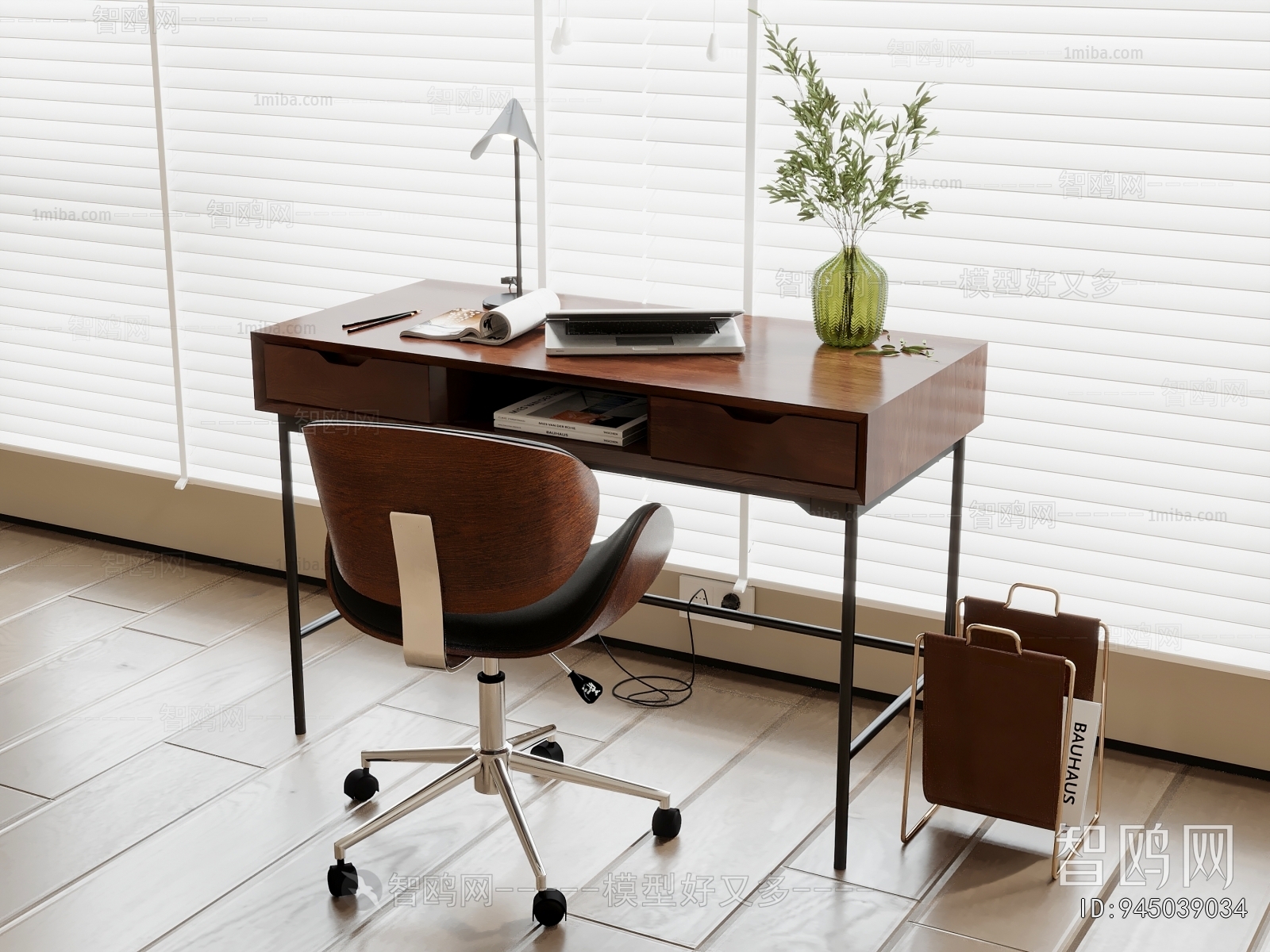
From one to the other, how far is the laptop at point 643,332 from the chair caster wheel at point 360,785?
0.83m

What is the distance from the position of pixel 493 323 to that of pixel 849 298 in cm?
63

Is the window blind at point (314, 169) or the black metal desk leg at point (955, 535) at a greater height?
the window blind at point (314, 169)

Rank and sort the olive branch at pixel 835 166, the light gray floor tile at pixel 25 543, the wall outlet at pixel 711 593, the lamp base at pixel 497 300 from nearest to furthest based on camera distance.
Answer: the olive branch at pixel 835 166 → the lamp base at pixel 497 300 → the wall outlet at pixel 711 593 → the light gray floor tile at pixel 25 543

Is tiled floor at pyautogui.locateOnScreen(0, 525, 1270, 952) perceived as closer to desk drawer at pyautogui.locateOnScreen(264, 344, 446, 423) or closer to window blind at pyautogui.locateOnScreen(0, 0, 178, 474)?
desk drawer at pyautogui.locateOnScreen(264, 344, 446, 423)

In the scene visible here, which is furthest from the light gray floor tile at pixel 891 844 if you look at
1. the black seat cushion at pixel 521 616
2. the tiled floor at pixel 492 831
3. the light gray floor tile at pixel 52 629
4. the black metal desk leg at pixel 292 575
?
the light gray floor tile at pixel 52 629

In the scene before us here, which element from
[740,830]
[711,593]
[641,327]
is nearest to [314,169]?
[641,327]

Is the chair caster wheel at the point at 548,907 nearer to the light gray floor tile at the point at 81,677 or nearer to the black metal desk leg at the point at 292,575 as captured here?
the black metal desk leg at the point at 292,575

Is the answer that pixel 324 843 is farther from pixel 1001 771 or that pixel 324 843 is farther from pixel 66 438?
pixel 66 438

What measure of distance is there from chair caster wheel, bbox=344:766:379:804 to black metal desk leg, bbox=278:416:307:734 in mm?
289

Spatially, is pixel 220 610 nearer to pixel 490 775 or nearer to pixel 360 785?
pixel 360 785

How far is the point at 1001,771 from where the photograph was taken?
238 cm

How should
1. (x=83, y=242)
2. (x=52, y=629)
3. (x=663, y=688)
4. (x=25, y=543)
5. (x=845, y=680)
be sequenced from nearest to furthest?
(x=845, y=680) < (x=663, y=688) < (x=52, y=629) < (x=83, y=242) < (x=25, y=543)

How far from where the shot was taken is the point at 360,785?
8.46 ft

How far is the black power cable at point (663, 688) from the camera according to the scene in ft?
9.83
